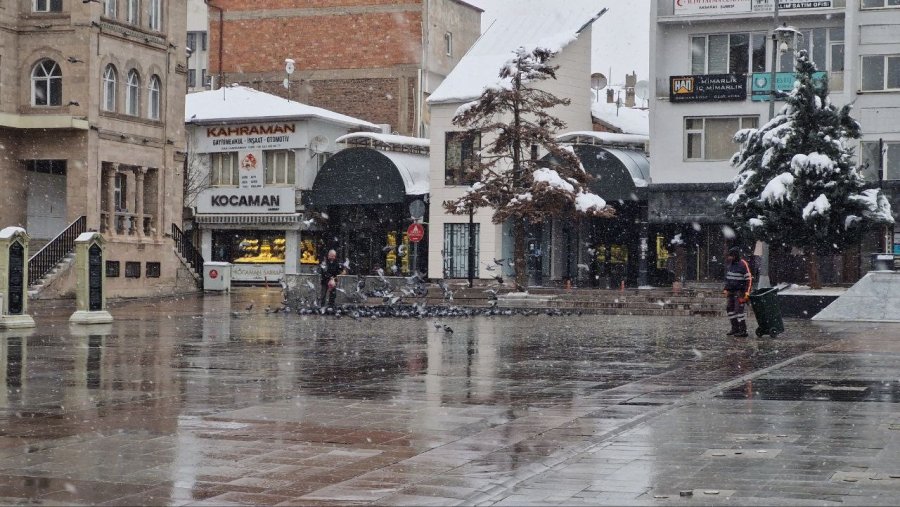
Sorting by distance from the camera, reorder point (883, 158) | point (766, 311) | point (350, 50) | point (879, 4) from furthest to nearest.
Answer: point (350, 50), point (883, 158), point (879, 4), point (766, 311)

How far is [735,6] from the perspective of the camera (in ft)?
149

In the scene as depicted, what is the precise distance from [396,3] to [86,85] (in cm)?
2324

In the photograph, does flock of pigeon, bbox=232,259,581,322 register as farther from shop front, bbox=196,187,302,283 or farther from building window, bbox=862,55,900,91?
shop front, bbox=196,187,302,283

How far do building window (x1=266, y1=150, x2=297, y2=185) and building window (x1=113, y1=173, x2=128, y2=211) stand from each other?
1350 cm

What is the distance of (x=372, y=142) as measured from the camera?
179ft

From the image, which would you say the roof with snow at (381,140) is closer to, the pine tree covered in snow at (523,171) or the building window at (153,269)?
the building window at (153,269)

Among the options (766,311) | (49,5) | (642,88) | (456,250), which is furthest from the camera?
(642,88)

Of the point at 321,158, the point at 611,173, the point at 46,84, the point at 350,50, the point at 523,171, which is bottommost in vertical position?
the point at 523,171

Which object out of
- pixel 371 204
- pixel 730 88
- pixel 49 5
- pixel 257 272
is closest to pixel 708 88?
pixel 730 88

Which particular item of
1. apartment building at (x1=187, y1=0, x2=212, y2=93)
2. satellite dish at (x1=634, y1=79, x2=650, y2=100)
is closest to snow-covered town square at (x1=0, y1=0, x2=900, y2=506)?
satellite dish at (x1=634, y1=79, x2=650, y2=100)

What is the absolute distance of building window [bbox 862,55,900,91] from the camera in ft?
145

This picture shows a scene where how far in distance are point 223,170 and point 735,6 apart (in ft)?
78.9

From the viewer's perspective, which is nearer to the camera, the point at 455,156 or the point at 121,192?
the point at 121,192

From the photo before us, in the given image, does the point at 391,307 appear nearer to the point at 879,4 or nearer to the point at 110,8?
the point at 110,8
